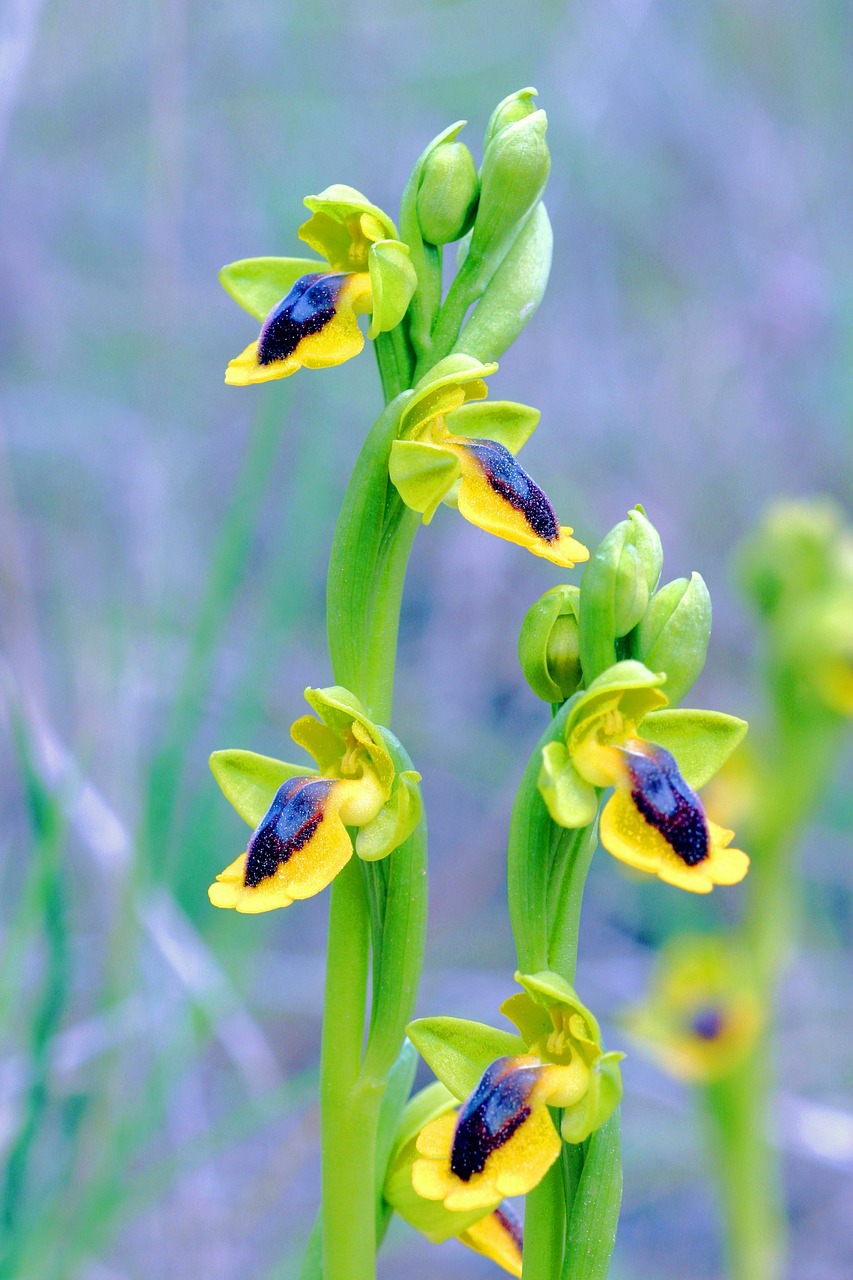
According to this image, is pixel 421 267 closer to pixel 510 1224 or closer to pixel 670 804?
pixel 670 804

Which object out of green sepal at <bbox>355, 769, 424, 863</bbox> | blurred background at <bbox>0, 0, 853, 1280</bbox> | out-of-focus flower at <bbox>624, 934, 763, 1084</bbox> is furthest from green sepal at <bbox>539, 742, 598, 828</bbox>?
out-of-focus flower at <bbox>624, 934, 763, 1084</bbox>

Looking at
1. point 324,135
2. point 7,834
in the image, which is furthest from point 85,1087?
point 324,135

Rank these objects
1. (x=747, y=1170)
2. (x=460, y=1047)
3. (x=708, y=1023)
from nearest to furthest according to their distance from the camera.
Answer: (x=460, y=1047), (x=747, y=1170), (x=708, y=1023)

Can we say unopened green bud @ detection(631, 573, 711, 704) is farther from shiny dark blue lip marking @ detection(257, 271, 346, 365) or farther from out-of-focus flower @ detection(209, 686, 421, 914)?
shiny dark blue lip marking @ detection(257, 271, 346, 365)

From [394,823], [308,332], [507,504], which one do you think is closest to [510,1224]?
[394,823]

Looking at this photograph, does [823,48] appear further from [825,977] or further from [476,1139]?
[476,1139]

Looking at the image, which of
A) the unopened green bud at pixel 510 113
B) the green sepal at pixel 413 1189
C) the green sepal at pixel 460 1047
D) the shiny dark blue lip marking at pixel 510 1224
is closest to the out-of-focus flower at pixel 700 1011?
the shiny dark blue lip marking at pixel 510 1224
